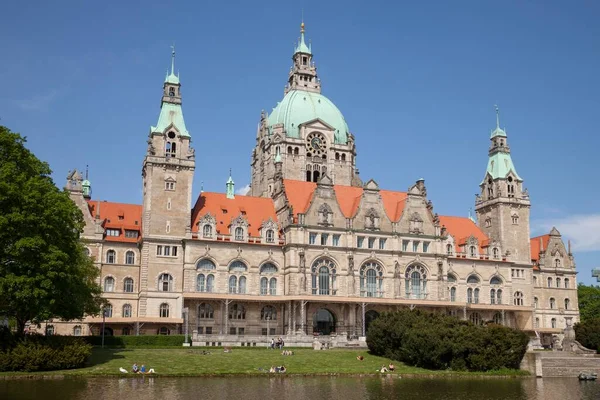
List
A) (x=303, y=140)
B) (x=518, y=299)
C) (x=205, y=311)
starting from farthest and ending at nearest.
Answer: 1. (x=303, y=140)
2. (x=518, y=299)
3. (x=205, y=311)

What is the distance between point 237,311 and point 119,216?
52.5 feet

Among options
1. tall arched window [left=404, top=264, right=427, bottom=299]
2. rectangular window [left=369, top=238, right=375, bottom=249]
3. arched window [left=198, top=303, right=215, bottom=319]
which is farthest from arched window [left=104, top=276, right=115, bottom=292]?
tall arched window [left=404, top=264, right=427, bottom=299]

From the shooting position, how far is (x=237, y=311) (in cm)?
7550

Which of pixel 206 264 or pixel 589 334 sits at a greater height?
pixel 206 264

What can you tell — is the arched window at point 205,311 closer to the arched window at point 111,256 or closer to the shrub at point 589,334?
the arched window at point 111,256

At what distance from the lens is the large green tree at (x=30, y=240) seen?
4472 centimetres

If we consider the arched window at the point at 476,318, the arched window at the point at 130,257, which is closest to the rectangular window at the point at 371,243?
the arched window at the point at 476,318

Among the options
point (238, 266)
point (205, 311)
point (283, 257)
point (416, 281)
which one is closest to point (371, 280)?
point (416, 281)

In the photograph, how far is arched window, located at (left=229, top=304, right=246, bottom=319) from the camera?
75.2 m

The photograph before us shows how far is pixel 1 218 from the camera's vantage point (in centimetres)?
4400

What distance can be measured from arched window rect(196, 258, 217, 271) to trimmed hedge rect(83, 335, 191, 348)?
11745 mm

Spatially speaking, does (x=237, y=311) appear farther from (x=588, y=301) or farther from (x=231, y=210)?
(x=588, y=301)

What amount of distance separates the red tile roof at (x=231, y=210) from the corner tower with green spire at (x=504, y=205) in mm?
29105

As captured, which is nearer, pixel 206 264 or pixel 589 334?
pixel 589 334
